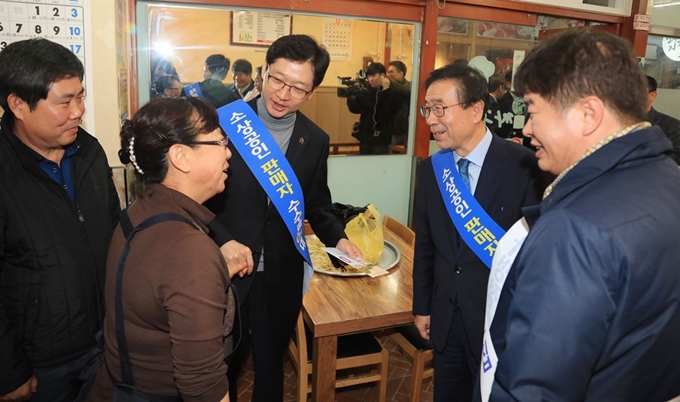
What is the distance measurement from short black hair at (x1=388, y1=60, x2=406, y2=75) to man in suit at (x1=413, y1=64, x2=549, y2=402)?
198 cm

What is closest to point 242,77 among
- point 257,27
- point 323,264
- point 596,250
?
point 257,27

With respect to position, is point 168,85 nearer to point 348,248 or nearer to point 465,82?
point 348,248

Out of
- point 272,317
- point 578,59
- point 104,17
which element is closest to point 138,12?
point 104,17

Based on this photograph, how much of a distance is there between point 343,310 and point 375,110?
2.13 m

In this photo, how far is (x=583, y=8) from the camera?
4.15 m

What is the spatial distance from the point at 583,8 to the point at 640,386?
411cm

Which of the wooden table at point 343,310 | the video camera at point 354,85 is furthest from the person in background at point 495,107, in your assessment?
the wooden table at point 343,310

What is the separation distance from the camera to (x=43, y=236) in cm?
143

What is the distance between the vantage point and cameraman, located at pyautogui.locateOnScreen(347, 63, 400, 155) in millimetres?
3684

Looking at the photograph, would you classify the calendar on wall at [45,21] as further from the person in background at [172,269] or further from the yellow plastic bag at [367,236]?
the yellow plastic bag at [367,236]

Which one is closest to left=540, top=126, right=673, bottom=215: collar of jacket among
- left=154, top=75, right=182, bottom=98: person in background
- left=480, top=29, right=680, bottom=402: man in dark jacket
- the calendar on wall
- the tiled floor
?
left=480, top=29, right=680, bottom=402: man in dark jacket

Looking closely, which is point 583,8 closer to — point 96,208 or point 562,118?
point 562,118

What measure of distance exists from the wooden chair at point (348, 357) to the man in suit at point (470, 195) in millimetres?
495

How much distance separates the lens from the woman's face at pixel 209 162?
117 centimetres
